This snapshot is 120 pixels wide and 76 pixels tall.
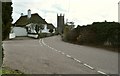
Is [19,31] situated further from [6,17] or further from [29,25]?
[6,17]

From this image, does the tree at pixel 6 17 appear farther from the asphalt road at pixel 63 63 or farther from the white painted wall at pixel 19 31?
the white painted wall at pixel 19 31

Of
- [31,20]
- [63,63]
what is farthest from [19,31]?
[63,63]

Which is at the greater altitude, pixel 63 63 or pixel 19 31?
pixel 63 63

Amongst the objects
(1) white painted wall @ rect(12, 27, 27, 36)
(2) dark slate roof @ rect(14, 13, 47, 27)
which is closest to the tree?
(1) white painted wall @ rect(12, 27, 27, 36)

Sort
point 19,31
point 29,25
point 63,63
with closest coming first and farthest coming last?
1. point 63,63
2. point 19,31
3. point 29,25

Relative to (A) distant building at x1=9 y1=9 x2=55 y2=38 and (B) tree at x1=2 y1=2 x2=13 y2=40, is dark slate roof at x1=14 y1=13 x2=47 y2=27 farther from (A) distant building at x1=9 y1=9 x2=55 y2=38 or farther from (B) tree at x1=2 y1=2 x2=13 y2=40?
(B) tree at x1=2 y1=2 x2=13 y2=40

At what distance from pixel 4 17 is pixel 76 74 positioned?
374 centimetres

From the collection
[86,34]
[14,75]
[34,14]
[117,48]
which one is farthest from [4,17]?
[34,14]

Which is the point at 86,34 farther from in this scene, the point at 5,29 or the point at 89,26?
the point at 5,29

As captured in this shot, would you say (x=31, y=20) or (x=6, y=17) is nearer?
(x=6, y=17)

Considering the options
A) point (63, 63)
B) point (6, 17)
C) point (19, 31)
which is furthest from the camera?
point (19, 31)

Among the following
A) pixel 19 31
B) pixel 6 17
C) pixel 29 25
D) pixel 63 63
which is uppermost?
pixel 6 17

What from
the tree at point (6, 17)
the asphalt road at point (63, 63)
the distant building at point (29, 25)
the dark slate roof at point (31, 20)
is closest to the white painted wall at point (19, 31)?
the distant building at point (29, 25)

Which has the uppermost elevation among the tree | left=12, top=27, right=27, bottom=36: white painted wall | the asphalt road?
the tree
